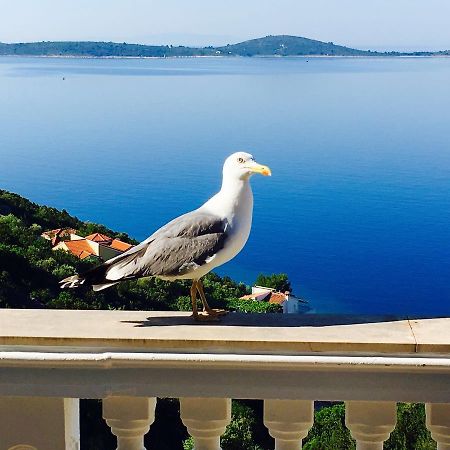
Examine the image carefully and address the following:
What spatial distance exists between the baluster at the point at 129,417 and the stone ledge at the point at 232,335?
4.8 inches

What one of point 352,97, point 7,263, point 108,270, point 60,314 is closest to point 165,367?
point 60,314

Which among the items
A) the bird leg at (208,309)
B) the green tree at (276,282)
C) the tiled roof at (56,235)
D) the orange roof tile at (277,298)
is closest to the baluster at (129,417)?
the bird leg at (208,309)

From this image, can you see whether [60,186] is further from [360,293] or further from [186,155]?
[360,293]

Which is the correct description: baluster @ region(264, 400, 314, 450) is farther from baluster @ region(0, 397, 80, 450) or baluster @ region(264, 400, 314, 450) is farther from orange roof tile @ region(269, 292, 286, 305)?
orange roof tile @ region(269, 292, 286, 305)

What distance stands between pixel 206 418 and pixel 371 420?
0.32 metres

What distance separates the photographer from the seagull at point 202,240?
214 cm

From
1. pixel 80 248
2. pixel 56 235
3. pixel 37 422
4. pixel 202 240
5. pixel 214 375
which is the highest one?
pixel 202 240

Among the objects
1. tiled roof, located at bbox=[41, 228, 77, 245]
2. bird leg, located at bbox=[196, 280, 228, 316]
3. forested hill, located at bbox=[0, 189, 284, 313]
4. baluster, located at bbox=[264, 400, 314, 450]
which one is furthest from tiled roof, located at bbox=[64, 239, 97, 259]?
baluster, located at bbox=[264, 400, 314, 450]

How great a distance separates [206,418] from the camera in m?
1.57

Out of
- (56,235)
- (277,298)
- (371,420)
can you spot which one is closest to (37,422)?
(371,420)

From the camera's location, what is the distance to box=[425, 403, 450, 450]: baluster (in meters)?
1.54

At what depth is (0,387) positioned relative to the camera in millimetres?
1570

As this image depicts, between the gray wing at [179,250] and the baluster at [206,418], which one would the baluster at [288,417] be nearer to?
the baluster at [206,418]

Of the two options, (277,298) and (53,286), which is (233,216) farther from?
(277,298)
